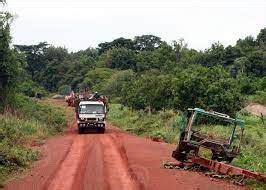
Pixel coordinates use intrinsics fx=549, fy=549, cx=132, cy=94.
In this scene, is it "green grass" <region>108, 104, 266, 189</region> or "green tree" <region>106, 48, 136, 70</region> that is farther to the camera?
"green tree" <region>106, 48, 136, 70</region>

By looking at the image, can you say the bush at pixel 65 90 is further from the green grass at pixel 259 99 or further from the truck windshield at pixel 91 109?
the truck windshield at pixel 91 109

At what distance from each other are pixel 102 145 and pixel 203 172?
1073cm

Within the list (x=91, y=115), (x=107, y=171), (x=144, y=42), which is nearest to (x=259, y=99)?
(x=91, y=115)

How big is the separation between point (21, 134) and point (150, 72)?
71.8 feet

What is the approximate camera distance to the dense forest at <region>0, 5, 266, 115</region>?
117 ft

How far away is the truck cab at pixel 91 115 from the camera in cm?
3834

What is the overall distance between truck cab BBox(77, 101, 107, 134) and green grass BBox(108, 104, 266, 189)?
3.02m

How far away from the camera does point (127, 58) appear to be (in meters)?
97.1

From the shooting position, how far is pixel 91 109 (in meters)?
38.7

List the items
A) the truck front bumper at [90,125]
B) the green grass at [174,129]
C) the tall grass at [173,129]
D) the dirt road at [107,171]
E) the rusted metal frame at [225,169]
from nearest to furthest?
the dirt road at [107,171], the rusted metal frame at [225,169], the green grass at [174,129], the tall grass at [173,129], the truck front bumper at [90,125]

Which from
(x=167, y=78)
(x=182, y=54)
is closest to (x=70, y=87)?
(x=182, y=54)

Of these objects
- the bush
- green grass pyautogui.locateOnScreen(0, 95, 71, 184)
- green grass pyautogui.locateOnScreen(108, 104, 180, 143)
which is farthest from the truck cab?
the bush

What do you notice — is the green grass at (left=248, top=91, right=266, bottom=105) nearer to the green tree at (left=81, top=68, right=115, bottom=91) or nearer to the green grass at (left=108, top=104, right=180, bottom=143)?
the green grass at (left=108, top=104, right=180, bottom=143)

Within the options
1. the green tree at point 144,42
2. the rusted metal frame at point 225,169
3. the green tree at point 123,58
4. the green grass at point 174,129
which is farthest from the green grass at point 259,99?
the green tree at point 144,42
